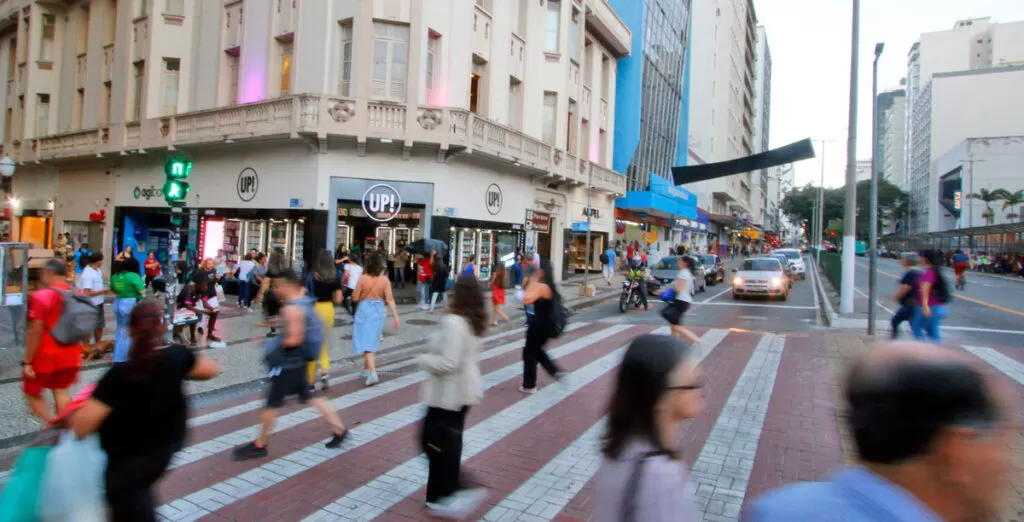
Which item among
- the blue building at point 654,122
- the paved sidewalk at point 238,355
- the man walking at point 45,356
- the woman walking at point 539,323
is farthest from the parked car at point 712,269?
the man walking at point 45,356

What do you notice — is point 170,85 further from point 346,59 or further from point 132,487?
point 132,487

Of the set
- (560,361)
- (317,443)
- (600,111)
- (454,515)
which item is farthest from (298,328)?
(600,111)

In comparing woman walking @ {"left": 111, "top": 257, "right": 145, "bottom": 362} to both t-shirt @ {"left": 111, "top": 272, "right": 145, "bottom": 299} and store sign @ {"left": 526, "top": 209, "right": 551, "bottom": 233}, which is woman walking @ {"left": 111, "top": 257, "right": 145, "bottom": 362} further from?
store sign @ {"left": 526, "top": 209, "right": 551, "bottom": 233}

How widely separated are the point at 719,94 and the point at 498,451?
67.3m

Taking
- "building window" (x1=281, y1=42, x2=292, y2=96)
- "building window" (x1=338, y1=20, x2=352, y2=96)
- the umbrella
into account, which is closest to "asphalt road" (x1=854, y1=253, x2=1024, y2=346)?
the umbrella

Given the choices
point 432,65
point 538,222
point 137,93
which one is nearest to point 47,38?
point 137,93

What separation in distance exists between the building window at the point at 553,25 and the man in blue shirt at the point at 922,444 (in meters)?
25.6

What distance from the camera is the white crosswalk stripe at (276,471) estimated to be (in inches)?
172

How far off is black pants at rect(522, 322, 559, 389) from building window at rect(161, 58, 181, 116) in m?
20.2

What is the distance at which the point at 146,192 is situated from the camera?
75.4 feet

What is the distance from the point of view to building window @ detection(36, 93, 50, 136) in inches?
1081

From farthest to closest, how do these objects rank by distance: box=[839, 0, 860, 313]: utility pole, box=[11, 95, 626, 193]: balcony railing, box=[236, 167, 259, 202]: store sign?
box=[236, 167, 259, 202]: store sign
box=[11, 95, 626, 193]: balcony railing
box=[839, 0, 860, 313]: utility pole

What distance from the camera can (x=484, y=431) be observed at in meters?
6.31

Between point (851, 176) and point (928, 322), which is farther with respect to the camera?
point (851, 176)
